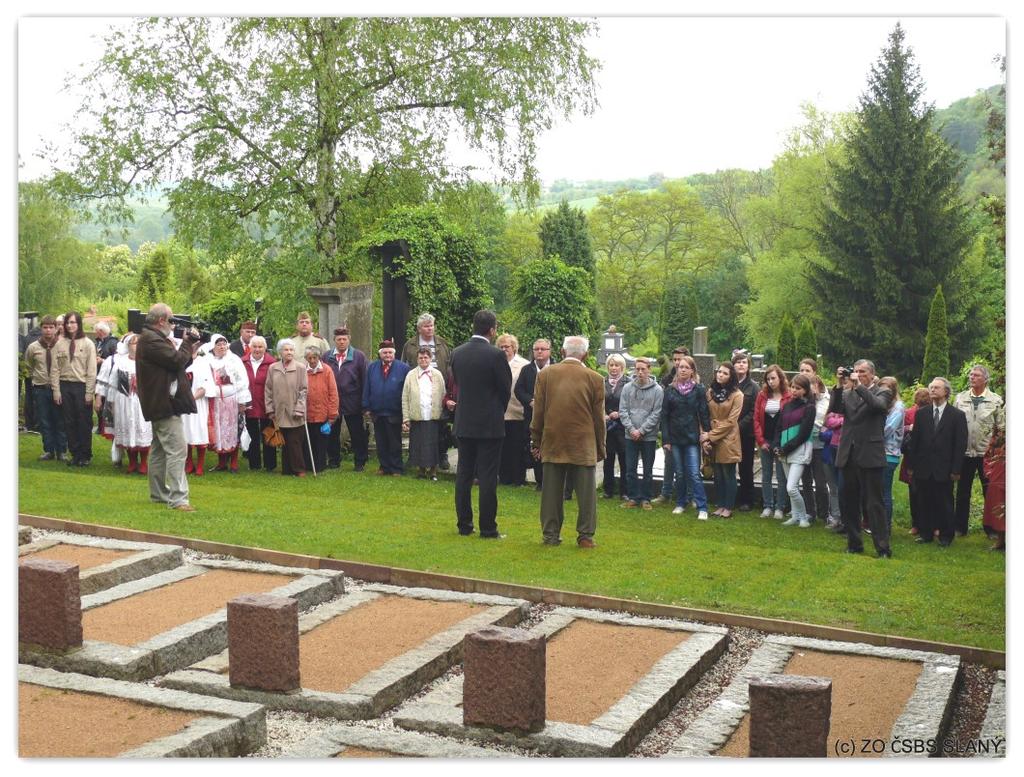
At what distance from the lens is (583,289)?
56.1 ft

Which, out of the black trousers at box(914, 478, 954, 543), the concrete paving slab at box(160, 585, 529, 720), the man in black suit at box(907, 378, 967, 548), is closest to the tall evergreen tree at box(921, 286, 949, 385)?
the man in black suit at box(907, 378, 967, 548)

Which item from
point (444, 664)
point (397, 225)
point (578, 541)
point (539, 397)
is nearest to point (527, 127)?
point (397, 225)

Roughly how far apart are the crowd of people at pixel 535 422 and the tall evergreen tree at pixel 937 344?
0.76 feet

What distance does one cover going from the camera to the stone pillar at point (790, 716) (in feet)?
17.6

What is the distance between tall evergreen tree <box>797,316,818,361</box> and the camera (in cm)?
1564

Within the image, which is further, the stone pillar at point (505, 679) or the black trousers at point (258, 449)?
the black trousers at point (258, 449)

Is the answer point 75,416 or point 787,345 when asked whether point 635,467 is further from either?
point 787,345

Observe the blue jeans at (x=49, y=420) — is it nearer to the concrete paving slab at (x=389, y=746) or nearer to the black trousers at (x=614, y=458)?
the black trousers at (x=614, y=458)

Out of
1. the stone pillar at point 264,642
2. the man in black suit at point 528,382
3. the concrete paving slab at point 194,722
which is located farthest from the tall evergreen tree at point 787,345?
the concrete paving slab at point 194,722

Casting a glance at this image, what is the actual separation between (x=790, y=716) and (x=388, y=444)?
8.96 m

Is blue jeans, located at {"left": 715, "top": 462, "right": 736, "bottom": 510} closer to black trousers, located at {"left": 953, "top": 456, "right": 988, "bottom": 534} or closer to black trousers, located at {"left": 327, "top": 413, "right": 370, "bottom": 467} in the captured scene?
black trousers, located at {"left": 953, "top": 456, "right": 988, "bottom": 534}

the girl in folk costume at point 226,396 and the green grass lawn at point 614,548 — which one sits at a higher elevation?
the girl in folk costume at point 226,396

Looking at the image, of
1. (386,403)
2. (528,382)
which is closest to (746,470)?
(528,382)

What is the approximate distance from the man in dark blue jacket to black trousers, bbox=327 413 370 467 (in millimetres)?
311
